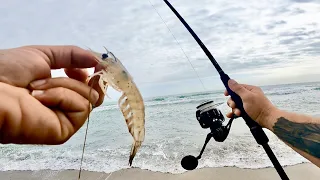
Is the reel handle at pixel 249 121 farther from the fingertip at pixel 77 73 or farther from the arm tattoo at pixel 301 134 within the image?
the fingertip at pixel 77 73

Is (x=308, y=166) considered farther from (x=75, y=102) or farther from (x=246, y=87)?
(x=75, y=102)

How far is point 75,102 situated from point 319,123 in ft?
6.82

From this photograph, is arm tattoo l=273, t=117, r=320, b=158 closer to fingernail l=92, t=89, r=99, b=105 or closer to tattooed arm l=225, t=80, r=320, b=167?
tattooed arm l=225, t=80, r=320, b=167

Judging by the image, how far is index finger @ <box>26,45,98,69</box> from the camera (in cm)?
132

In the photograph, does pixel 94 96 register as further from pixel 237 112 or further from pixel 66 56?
pixel 237 112

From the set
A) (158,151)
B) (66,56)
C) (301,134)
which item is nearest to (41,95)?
(66,56)

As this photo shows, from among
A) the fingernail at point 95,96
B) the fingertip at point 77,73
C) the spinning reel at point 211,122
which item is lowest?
the spinning reel at point 211,122

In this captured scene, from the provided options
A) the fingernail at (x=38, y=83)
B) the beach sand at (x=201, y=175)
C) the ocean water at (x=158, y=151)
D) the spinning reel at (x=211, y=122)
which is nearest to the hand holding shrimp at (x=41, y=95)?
the fingernail at (x=38, y=83)

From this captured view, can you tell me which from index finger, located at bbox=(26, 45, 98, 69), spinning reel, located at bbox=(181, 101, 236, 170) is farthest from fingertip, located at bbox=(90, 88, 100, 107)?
spinning reel, located at bbox=(181, 101, 236, 170)

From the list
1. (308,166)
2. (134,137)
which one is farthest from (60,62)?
(308,166)

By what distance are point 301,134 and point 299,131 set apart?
38 millimetres

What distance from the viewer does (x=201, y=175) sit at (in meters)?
6.57

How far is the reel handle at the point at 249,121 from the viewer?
2.85 meters

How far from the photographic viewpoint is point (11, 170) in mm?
A: 7891
